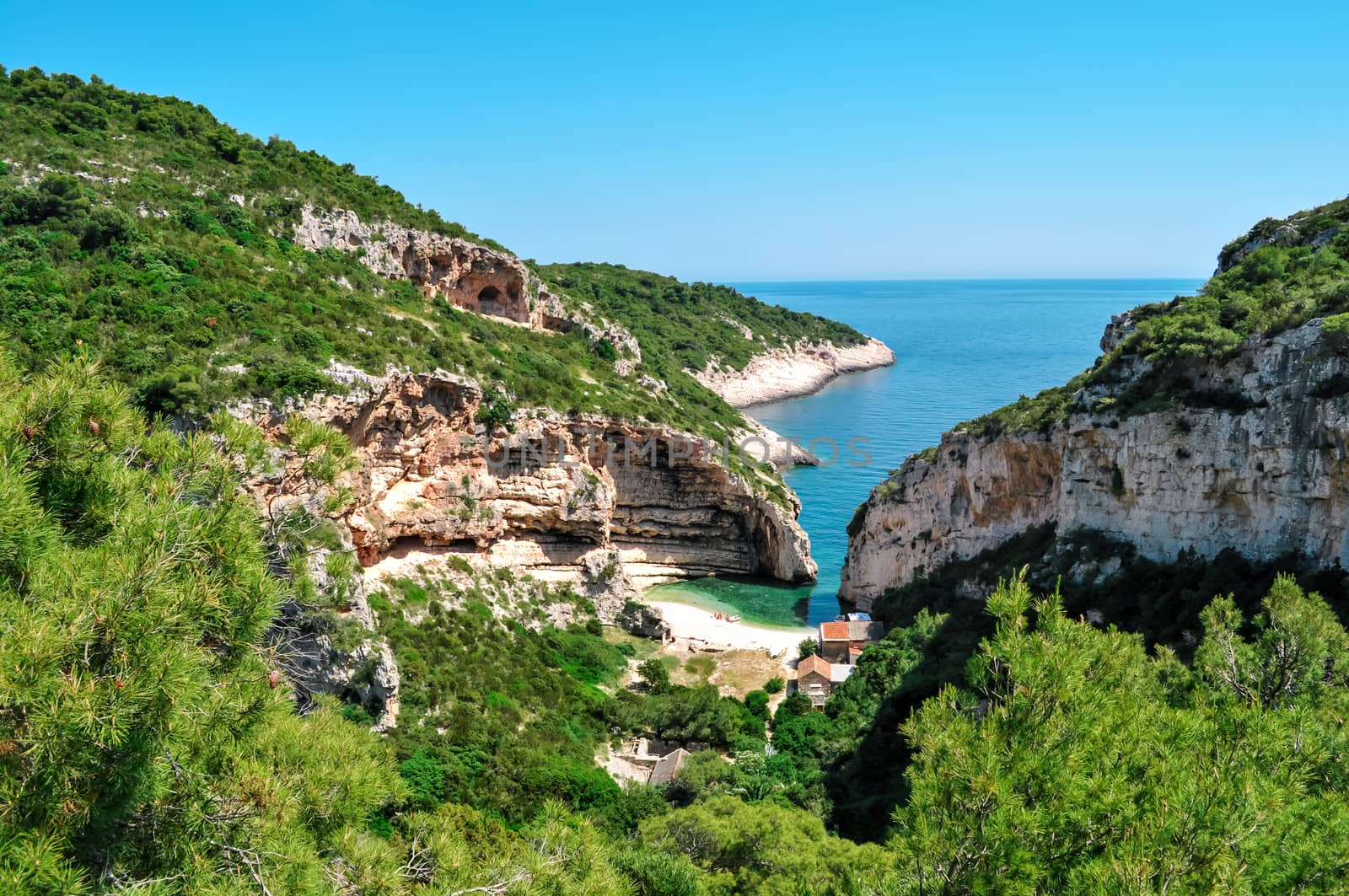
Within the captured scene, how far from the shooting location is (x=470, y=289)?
43.9 meters

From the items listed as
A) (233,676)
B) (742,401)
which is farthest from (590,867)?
(742,401)

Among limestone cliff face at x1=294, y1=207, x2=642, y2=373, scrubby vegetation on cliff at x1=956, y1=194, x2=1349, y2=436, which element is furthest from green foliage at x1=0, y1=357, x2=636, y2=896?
limestone cliff face at x1=294, y1=207, x2=642, y2=373

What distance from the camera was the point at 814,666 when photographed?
103 feet

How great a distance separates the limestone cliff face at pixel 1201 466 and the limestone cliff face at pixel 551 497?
1385 cm

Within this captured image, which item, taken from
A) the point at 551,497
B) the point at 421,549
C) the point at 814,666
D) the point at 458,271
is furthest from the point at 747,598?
the point at 458,271

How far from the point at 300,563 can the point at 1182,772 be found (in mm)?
8282

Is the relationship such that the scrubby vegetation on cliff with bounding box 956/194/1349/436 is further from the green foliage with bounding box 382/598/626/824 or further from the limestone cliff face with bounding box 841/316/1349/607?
the green foliage with bounding box 382/598/626/824

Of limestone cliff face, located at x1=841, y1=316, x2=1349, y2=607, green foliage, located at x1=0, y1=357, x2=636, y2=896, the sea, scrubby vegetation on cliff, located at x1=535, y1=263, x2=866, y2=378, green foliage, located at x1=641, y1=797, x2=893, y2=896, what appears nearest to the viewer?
green foliage, located at x1=0, y1=357, x2=636, y2=896

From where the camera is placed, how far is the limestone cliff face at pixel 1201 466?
1934cm

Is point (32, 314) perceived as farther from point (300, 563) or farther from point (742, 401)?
point (742, 401)

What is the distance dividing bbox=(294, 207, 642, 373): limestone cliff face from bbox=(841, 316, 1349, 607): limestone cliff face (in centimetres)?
2330

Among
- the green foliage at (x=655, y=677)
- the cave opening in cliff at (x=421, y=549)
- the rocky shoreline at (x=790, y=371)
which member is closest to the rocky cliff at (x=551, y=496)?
the cave opening in cliff at (x=421, y=549)

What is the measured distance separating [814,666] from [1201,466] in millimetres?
14834

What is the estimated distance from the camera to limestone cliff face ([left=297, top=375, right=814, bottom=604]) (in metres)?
30.1
